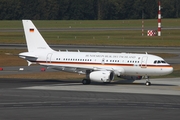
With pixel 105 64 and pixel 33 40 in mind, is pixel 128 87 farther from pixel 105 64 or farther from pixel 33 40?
pixel 33 40

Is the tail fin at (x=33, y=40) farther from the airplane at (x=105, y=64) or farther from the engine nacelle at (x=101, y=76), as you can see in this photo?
the engine nacelle at (x=101, y=76)

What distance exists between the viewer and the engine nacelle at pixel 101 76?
195 ft

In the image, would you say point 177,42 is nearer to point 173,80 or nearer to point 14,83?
point 173,80

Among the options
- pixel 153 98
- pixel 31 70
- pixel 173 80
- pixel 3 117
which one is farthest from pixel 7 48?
pixel 3 117

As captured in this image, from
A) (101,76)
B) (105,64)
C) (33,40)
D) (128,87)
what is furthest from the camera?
(33,40)

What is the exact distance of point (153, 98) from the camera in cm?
4991

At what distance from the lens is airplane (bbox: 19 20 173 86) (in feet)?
196

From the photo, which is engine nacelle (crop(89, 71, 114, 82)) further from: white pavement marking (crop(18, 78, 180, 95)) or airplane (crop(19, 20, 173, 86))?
white pavement marking (crop(18, 78, 180, 95))

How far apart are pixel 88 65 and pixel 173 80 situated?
1132 centimetres

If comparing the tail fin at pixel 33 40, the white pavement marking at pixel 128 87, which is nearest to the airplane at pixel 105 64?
the tail fin at pixel 33 40

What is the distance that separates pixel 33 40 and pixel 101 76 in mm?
10828

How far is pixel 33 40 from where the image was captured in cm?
6544

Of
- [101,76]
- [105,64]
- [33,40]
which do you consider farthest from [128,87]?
[33,40]

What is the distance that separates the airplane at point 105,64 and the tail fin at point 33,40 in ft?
0.61
